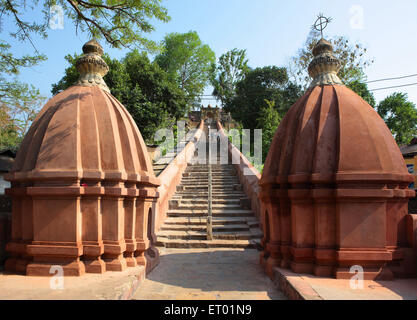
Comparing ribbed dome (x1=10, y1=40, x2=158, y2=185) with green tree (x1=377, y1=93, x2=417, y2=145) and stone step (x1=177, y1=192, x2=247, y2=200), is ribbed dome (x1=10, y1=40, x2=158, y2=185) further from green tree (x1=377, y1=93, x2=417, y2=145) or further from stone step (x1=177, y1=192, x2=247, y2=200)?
green tree (x1=377, y1=93, x2=417, y2=145)

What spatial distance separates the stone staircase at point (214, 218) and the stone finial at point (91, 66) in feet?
12.8

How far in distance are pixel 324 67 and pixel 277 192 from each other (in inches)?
85.7

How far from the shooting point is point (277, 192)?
4.64m

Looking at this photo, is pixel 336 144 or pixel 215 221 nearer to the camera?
pixel 336 144

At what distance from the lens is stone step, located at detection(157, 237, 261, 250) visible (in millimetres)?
7016

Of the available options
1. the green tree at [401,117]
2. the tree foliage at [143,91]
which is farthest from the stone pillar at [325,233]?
the green tree at [401,117]

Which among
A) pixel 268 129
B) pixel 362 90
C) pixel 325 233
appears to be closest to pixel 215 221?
pixel 325 233

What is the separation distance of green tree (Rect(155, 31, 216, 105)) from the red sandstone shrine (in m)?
31.7

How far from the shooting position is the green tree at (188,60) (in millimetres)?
36031

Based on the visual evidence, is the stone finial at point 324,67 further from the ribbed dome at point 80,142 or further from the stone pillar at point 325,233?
the ribbed dome at point 80,142

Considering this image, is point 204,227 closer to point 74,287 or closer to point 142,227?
point 142,227

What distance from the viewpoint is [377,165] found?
158 inches

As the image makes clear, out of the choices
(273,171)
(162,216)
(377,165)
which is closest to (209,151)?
(162,216)
